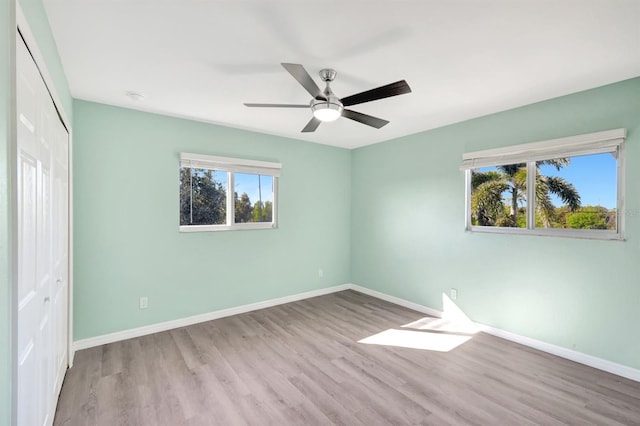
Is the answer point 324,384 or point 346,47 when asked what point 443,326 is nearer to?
point 324,384

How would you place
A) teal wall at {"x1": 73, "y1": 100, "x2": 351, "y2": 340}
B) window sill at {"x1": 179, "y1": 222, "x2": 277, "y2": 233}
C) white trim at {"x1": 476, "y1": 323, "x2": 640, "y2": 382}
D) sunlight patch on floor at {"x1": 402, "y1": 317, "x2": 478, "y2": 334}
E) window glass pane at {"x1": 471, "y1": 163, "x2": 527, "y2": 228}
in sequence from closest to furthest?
white trim at {"x1": 476, "y1": 323, "x2": 640, "y2": 382} → teal wall at {"x1": 73, "y1": 100, "x2": 351, "y2": 340} → window glass pane at {"x1": 471, "y1": 163, "x2": 527, "y2": 228} → sunlight patch on floor at {"x1": 402, "y1": 317, "x2": 478, "y2": 334} → window sill at {"x1": 179, "y1": 222, "x2": 277, "y2": 233}

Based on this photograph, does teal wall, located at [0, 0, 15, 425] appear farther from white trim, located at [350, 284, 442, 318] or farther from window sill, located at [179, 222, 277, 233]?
white trim, located at [350, 284, 442, 318]

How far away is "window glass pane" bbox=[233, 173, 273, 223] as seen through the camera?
3951 mm

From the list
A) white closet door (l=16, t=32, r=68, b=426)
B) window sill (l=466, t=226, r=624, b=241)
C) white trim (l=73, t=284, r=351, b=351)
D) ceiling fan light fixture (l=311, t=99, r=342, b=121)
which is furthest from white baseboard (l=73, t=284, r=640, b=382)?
ceiling fan light fixture (l=311, t=99, r=342, b=121)

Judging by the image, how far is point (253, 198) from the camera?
4.10m

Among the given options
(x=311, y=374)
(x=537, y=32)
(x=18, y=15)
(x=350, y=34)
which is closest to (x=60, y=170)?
(x=18, y=15)

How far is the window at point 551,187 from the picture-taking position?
2.57 meters

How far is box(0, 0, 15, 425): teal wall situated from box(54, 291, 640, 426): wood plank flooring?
4.21ft

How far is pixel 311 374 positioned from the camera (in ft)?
8.15

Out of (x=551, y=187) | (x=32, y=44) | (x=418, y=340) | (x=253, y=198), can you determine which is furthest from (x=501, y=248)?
(x=32, y=44)

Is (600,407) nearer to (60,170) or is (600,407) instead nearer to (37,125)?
(37,125)

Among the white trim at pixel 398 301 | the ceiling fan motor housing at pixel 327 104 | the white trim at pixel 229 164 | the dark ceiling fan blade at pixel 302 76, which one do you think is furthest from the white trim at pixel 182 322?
the dark ceiling fan blade at pixel 302 76

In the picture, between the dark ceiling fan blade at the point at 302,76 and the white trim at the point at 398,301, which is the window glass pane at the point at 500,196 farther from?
the dark ceiling fan blade at the point at 302,76

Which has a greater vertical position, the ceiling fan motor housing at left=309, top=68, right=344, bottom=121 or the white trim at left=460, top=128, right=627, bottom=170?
the ceiling fan motor housing at left=309, top=68, right=344, bottom=121
